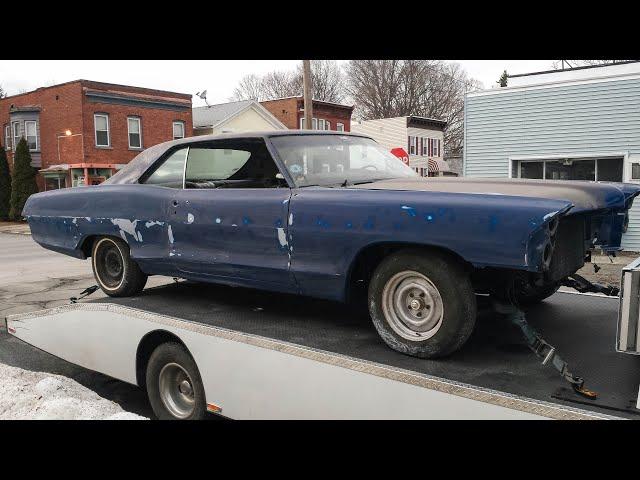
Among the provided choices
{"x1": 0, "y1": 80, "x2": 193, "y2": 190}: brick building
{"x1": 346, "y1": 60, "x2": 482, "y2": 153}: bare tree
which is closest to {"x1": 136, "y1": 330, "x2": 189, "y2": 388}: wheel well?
{"x1": 0, "y1": 80, "x2": 193, "y2": 190}: brick building

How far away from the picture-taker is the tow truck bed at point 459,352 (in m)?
2.51

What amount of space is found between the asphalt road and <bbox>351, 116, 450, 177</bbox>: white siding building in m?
24.5

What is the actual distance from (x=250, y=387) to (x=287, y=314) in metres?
0.82

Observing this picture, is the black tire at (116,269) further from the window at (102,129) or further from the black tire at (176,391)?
the window at (102,129)

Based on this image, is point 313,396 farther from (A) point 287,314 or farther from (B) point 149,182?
(B) point 149,182

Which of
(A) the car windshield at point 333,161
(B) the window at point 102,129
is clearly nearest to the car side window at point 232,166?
(A) the car windshield at point 333,161

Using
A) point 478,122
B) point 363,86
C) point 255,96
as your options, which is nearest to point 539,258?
point 478,122

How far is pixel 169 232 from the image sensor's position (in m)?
4.28

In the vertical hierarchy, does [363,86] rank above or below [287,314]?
above

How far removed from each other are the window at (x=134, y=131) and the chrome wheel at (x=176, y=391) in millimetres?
25416

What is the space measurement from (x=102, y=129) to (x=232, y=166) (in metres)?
24.7

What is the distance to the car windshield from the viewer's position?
3.80 m

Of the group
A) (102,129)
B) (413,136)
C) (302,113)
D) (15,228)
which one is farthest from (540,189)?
(413,136)
